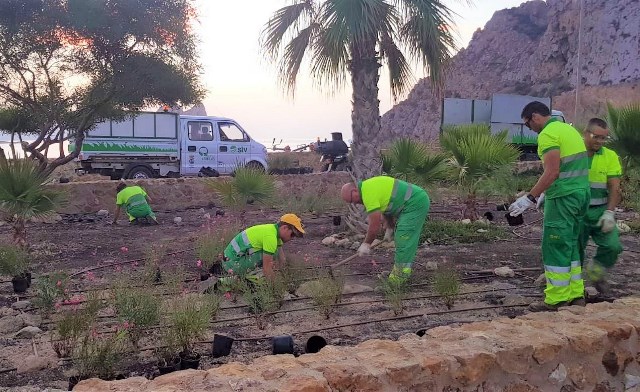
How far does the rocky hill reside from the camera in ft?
181

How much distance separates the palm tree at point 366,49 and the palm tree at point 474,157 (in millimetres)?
1085

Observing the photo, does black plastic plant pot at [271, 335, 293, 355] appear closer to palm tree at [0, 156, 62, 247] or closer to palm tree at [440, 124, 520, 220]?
palm tree at [0, 156, 62, 247]

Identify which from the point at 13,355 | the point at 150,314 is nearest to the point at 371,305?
the point at 150,314

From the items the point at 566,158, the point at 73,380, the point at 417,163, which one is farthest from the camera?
the point at 417,163

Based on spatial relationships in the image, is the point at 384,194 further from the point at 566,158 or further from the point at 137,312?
the point at 137,312

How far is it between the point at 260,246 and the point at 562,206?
2.90 m

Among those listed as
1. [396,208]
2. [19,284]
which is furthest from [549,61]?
[19,284]

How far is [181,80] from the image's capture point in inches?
621

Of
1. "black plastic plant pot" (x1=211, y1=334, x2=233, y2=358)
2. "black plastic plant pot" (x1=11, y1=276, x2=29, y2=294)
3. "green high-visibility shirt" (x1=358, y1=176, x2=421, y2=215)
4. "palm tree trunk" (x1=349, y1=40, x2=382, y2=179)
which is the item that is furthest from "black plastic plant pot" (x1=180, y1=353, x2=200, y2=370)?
"palm tree trunk" (x1=349, y1=40, x2=382, y2=179)

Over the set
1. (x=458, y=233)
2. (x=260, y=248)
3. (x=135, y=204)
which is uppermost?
(x=135, y=204)

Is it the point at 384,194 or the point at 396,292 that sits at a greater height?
the point at 384,194

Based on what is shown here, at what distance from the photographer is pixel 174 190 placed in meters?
14.6

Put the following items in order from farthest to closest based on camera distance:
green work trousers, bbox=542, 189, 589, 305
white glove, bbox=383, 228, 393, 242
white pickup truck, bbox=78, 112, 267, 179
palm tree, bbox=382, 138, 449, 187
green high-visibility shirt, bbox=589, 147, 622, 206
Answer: white pickup truck, bbox=78, 112, 267, 179
palm tree, bbox=382, 138, 449, 187
white glove, bbox=383, 228, 393, 242
green high-visibility shirt, bbox=589, 147, 622, 206
green work trousers, bbox=542, 189, 589, 305

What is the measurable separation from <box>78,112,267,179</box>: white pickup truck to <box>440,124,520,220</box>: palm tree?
932 cm
